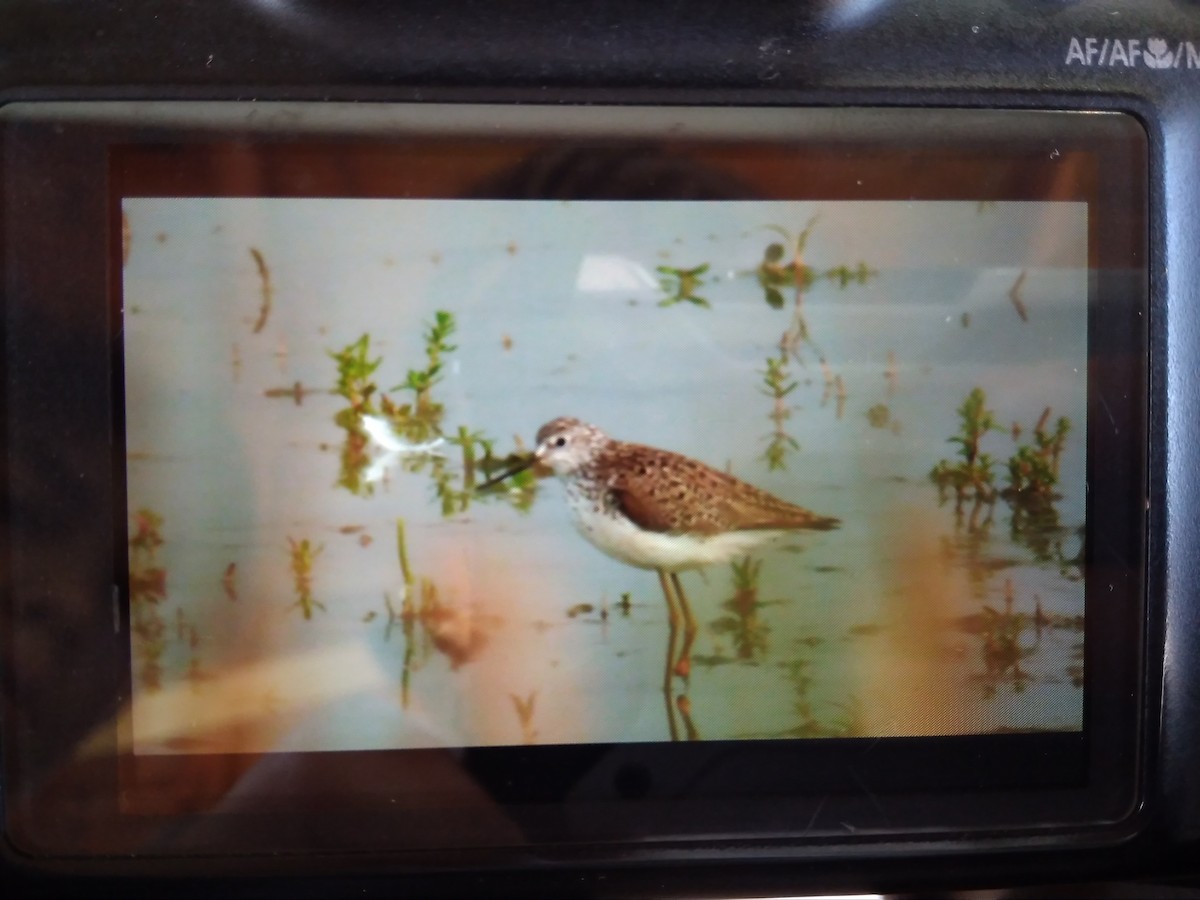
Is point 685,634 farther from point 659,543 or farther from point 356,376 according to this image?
point 356,376

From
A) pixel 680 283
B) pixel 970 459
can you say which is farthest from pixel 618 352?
pixel 970 459

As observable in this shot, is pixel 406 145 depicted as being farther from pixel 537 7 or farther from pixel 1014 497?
pixel 1014 497

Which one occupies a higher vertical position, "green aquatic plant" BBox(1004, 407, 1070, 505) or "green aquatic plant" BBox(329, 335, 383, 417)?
"green aquatic plant" BBox(329, 335, 383, 417)

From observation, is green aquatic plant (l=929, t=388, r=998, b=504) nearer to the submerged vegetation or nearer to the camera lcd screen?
the camera lcd screen

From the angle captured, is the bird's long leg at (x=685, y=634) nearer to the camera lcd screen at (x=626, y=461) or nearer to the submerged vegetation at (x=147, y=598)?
the camera lcd screen at (x=626, y=461)

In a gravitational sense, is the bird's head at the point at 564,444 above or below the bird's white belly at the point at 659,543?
above

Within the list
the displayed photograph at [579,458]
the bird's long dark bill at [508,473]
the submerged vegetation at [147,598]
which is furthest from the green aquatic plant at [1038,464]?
the submerged vegetation at [147,598]

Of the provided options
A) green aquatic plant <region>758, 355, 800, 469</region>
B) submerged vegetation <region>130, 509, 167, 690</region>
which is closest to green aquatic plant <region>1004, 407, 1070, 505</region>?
green aquatic plant <region>758, 355, 800, 469</region>
